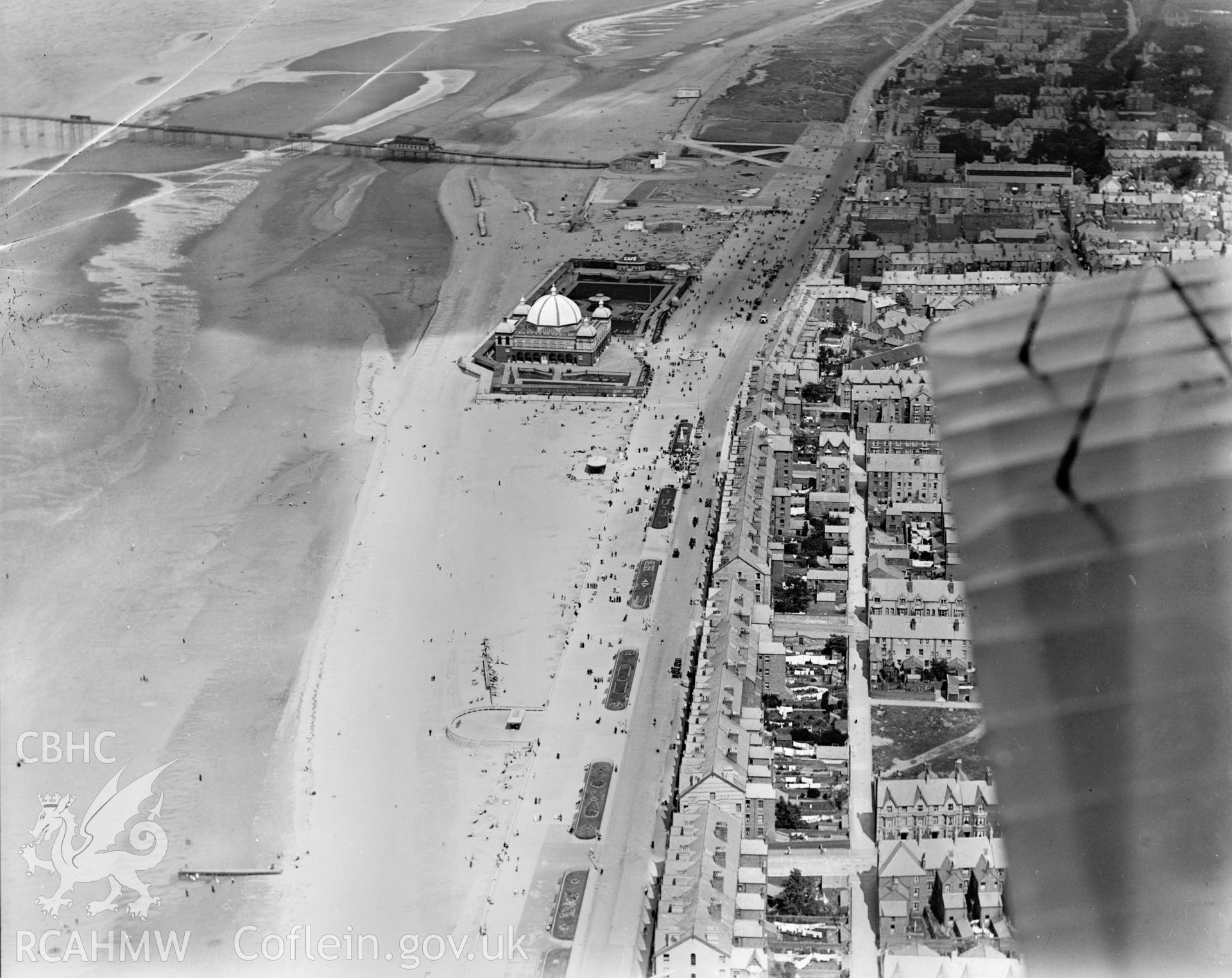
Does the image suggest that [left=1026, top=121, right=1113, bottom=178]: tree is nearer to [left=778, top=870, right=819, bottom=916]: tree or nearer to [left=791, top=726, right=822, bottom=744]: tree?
[left=791, top=726, right=822, bottom=744]: tree

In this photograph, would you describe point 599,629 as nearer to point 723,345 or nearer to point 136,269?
point 723,345

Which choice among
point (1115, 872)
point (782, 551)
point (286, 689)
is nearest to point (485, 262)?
point (782, 551)

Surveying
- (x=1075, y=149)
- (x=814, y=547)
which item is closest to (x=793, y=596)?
(x=814, y=547)

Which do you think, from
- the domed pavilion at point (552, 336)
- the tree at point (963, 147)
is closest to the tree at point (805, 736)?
the domed pavilion at point (552, 336)

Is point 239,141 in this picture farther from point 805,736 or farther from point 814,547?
point 805,736

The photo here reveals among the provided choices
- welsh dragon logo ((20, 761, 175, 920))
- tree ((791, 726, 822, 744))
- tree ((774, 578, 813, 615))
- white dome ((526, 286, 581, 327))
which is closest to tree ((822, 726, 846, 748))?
tree ((791, 726, 822, 744))

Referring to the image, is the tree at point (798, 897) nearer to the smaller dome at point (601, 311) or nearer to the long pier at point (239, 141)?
the smaller dome at point (601, 311)
